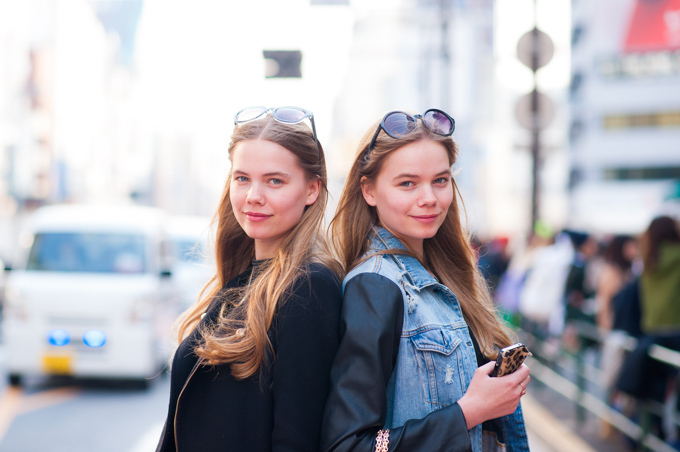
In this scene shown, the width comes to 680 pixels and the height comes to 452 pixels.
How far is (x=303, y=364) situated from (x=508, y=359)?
56 centimetres

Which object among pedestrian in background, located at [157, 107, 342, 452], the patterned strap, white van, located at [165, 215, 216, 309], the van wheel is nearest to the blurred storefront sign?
white van, located at [165, 215, 216, 309]

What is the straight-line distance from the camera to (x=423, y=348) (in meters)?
1.93

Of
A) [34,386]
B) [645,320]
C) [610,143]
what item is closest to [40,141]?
[610,143]

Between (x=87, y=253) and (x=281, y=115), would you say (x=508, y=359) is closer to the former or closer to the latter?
(x=281, y=115)

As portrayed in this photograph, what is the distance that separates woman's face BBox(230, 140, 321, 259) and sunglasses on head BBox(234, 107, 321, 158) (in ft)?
0.35

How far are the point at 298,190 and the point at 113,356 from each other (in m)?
6.66

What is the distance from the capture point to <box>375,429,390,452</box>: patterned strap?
178cm

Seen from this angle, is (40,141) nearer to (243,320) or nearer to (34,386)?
(34,386)

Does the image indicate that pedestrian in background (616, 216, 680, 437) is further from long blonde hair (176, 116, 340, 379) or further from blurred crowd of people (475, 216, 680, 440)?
long blonde hair (176, 116, 340, 379)

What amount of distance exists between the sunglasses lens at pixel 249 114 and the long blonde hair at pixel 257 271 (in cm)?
4

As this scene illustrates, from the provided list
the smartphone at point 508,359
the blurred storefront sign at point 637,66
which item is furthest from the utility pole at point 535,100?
the blurred storefront sign at point 637,66

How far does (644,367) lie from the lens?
16.8 feet

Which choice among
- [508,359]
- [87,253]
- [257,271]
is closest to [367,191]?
[257,271]

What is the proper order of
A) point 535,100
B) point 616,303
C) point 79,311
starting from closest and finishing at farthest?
point 616,303 < point 79,311 < point 535,100
